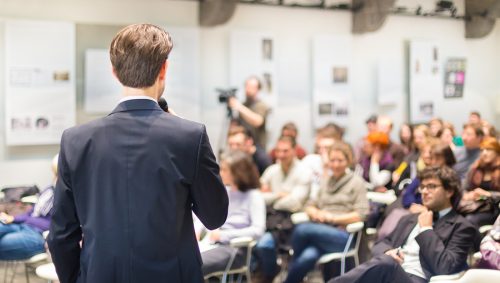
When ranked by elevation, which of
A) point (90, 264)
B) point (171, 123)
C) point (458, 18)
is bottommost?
point (90, 264)

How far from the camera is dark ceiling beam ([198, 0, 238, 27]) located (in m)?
7.46

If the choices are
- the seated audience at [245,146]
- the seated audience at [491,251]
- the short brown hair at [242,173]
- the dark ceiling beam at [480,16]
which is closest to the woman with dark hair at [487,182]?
the seated audience at [491,251]

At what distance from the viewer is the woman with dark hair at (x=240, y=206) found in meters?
3.84

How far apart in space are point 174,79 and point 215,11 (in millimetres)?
966

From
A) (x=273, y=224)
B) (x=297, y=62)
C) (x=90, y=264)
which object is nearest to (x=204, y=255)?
(x=273, y=224)

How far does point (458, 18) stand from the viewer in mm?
10055

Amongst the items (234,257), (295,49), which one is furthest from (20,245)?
(295,49)

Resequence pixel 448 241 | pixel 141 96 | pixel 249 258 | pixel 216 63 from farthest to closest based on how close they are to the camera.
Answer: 1. pixel 216 63
2. pixel 249 258
3. pixel 448 241
4. pixel 141 96

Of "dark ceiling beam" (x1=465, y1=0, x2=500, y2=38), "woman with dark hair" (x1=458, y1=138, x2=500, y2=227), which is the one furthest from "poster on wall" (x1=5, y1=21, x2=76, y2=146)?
"dark ceiling beam" (x1=465, y1=0, x2=500, y2=38)

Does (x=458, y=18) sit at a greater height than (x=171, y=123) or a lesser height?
greater

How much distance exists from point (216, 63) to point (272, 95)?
89 cm

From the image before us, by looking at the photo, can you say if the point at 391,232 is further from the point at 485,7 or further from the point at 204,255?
the point at 485,7

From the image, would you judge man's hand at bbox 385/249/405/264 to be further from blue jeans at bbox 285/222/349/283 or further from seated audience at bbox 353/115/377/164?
seated audience at bbox 353/115/377/164

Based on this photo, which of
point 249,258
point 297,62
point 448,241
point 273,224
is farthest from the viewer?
point 297,62
